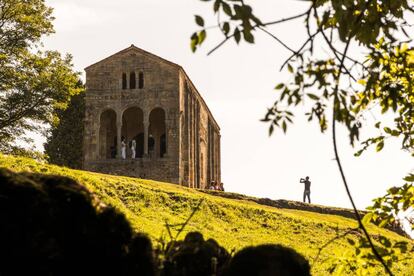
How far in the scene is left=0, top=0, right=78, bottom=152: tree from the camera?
32438 millimetres

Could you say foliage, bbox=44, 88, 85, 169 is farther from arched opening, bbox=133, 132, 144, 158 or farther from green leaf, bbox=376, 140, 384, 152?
green leaf, bbox=376, 140, 384, 152

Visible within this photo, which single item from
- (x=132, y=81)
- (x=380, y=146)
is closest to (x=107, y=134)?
(x=132, y=81)

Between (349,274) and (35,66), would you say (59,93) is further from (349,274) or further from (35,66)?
(349,274)

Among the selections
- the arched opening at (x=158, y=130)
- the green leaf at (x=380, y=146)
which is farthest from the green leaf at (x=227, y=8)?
the arched opening at (x=158, y=130)

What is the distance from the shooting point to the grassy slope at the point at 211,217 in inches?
682

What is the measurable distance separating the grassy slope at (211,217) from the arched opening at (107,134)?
1890 cm

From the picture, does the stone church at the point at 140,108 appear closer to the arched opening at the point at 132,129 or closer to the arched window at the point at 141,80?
the arched window at the point at 141,80

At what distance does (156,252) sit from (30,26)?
32.0 m

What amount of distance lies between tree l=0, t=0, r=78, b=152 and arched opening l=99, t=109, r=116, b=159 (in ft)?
26.9

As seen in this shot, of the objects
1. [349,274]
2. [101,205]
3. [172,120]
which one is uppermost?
[172,120]

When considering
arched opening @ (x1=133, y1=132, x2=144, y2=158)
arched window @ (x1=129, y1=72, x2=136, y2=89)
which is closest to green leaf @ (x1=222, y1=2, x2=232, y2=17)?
arched window @ (x1=129, y1=72, x2=136, y2=89)

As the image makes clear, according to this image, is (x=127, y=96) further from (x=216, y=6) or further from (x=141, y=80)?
(x=216, y=6)

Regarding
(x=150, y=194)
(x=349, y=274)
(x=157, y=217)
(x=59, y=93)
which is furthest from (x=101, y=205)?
(x=59, y=93)

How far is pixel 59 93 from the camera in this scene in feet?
108
